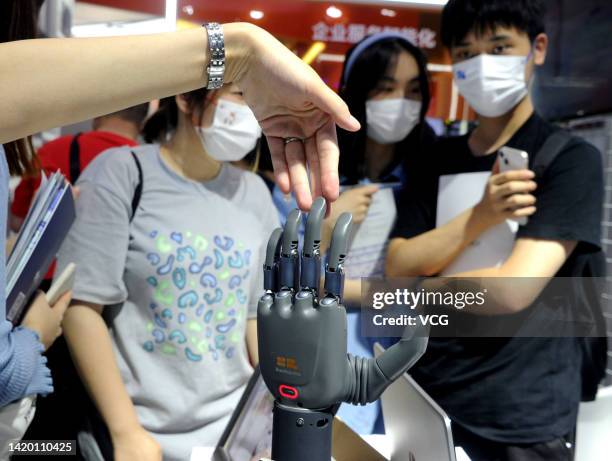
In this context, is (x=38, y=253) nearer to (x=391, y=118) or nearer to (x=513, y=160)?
(x=391, y=118)

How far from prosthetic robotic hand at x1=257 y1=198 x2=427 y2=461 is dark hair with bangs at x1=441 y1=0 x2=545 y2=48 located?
85 centimetres

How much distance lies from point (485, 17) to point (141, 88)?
882 millimetres

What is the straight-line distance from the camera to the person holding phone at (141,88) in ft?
1.78

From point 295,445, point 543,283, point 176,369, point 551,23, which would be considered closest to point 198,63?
point 295,445

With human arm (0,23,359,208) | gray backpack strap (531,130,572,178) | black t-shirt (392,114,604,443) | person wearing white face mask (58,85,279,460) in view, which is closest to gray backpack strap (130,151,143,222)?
person wearing white face mask (58,85,279,460)

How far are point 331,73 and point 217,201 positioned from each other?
38 centimetres

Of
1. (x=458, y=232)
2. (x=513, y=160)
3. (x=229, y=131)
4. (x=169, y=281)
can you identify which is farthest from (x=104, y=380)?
(x=513, y=160)

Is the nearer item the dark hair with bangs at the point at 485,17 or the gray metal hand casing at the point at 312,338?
the gray metal hand casing at the point at 312,338

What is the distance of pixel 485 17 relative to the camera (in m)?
1.20

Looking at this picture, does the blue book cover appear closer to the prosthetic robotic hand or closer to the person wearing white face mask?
the person wearing white face mask

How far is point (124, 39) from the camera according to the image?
1.94ft

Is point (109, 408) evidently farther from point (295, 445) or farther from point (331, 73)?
point (331, 73)

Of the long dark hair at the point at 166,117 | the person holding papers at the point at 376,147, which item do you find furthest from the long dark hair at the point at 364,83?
the long dark hair at the point at 166,117

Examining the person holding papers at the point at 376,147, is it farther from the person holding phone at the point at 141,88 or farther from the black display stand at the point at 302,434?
the black display stand at the point at 302,434
